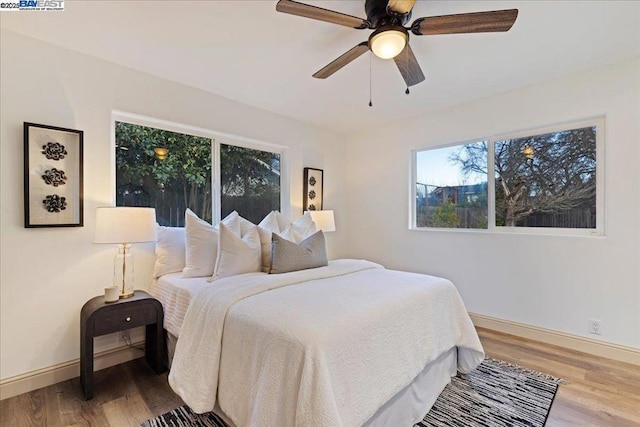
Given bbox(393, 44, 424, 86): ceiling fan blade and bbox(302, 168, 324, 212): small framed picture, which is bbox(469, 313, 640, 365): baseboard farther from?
bbox(393, 44, 424, 86): ceiling fan blade

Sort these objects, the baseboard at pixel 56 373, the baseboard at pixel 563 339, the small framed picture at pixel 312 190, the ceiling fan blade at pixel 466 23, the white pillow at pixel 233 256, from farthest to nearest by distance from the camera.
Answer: the small framed picture at pixel 312 190, the baseboard at pixel 563 339, the white pillow at pixel 233 256, the baseboard at pixel 56 373, the ceiling fan blade at pixel 466 23

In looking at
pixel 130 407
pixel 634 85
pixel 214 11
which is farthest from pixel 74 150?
pixel 634 85

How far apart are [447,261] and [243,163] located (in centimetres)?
270

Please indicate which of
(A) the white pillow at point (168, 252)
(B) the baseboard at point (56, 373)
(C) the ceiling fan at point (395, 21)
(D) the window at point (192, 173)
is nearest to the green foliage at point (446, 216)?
(D) the window at point (192, 173)

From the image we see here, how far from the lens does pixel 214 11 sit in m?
1.87

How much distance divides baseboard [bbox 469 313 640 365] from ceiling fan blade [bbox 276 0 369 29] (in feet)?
10.2

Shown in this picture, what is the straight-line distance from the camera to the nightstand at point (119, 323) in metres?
1.96

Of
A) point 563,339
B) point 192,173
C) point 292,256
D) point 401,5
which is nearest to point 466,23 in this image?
point 401,5

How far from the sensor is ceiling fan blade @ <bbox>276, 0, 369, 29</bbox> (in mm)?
1476

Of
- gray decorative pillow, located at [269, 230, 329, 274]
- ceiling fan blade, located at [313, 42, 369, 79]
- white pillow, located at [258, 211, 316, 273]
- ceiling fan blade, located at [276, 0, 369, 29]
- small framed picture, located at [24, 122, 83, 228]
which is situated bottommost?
gray decorative pillow, located at [269, 230, 329, 274]

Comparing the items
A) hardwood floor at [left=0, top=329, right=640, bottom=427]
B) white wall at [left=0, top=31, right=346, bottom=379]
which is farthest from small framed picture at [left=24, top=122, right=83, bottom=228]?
hardwood floor at [left=0, top=329, right=640, bottom=427]

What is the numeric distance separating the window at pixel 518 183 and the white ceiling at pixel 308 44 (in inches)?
23.9

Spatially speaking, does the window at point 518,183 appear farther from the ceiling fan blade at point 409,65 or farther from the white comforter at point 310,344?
the ceiling fan blade at point 409,65

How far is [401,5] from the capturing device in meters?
1.49
